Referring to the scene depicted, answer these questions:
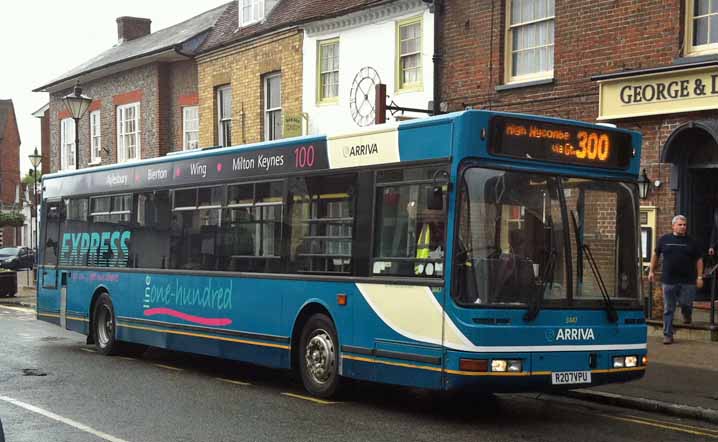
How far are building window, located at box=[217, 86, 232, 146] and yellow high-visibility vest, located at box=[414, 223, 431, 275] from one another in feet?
63.8

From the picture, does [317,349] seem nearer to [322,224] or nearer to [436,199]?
[322,224]

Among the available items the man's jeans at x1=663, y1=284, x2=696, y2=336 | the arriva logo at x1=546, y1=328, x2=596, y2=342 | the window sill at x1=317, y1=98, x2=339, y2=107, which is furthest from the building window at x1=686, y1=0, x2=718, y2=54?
the window sill at x1=317, y1=98, x2=339, y2=107

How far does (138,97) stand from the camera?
111 feet

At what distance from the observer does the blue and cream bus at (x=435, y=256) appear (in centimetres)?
920

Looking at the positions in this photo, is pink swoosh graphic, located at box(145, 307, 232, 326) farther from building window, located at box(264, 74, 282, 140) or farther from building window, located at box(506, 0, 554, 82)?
building window, located at box(264, 74, 282, 140)

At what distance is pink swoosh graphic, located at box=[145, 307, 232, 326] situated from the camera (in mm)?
12794

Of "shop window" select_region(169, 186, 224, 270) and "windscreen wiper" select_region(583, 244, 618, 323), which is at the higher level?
"shop window" select_region(169, 186, 224, 270)

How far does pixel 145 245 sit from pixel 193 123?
17.4 metres

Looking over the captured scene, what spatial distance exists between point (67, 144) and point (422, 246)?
32061mm

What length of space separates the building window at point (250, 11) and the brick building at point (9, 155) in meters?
64.7

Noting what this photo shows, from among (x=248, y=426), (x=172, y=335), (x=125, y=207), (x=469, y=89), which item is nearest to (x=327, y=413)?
(x=248, y=426)

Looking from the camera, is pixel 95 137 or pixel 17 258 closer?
pixel 95 137

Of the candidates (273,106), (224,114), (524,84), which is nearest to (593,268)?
(524,84)

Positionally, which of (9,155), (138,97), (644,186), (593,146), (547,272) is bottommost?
(547,272)
